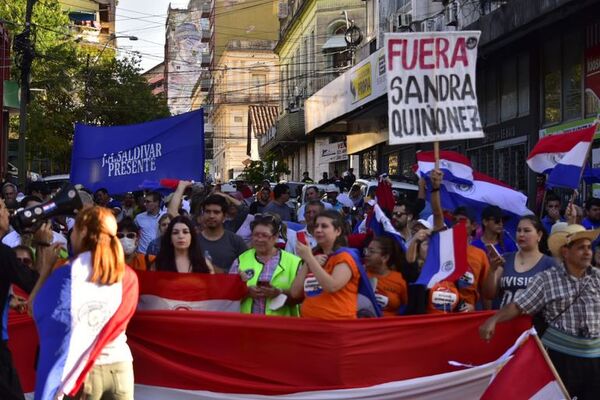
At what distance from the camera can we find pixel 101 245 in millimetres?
4922

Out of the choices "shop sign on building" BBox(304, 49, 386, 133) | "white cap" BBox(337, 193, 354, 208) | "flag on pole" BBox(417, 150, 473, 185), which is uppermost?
"shop sign on building" BBox(304, 49, 386, 133)

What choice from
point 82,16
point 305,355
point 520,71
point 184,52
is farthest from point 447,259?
point 184,52

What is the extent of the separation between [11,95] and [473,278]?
3117 centimetres

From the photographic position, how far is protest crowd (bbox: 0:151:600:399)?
5043mm

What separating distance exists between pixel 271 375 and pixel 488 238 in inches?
107

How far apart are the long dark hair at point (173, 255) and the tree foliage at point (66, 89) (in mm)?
31116

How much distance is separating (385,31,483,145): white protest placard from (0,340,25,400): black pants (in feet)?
11.9

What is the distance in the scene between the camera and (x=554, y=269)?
599 cm

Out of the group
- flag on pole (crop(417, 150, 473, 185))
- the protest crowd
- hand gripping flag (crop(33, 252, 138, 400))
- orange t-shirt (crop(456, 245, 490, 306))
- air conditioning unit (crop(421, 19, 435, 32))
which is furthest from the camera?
air conditioning unit (crop(421, 19, 435, 32))

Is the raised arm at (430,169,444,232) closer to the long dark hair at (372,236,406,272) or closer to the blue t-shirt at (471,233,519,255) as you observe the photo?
the long dark hair at (372,236,406,272)

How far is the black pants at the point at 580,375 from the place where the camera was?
582 cm

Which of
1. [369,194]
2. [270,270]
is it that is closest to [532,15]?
[369,194]

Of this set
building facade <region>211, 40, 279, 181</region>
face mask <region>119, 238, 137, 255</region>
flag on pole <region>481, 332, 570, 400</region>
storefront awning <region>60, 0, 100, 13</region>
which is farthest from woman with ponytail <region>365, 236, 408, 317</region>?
storefront awning <region>60, 0, 100, 13</region>

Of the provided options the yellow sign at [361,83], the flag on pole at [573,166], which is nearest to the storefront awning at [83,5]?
the yellow sign at [361,83]
